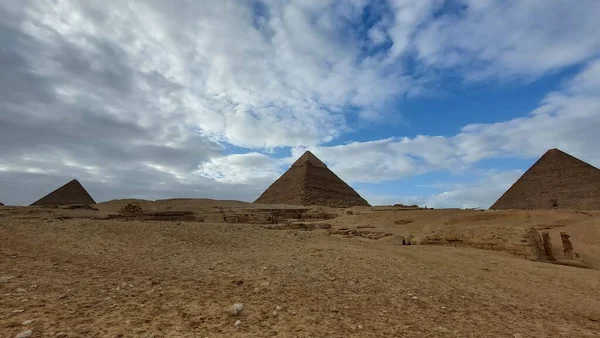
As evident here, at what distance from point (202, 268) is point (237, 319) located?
232 cm

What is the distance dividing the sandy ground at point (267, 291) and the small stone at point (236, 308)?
0.05 meters

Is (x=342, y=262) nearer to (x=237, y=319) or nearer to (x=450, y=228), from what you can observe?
(x=237, y=319)

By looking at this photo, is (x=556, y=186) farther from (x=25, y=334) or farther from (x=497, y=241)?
(x=25, y=334)

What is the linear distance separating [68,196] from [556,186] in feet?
186

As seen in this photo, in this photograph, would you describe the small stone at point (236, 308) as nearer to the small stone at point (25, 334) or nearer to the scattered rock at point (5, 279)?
the small stone at point (25, 334)

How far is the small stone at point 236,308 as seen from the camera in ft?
11.1

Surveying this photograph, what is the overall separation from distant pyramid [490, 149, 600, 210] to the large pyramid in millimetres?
20063

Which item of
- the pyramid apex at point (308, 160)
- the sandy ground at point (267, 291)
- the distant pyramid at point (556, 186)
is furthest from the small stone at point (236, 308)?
the distant pyramid at point (556, 186)

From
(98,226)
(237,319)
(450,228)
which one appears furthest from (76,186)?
(237,319)

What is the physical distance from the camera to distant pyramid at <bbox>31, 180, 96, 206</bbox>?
36.1 meters

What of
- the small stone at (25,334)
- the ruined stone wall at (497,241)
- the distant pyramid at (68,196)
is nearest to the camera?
the small stone at (25,334)

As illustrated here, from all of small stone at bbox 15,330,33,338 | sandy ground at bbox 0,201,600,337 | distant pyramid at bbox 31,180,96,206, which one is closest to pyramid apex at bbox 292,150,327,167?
distant pyramid at bbox 31,180,96,206

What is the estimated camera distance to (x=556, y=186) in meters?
41.8

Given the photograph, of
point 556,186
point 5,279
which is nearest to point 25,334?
point 5,279
